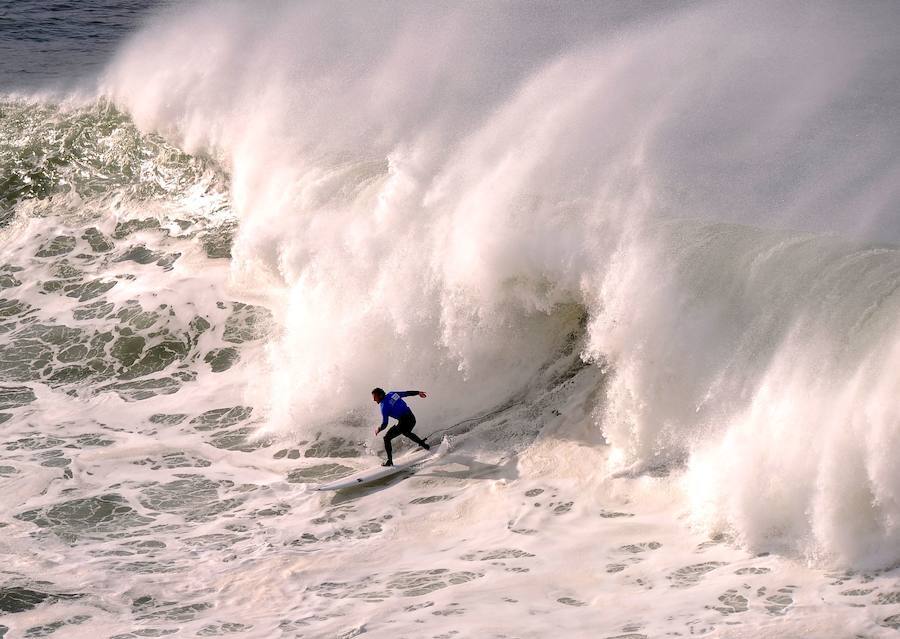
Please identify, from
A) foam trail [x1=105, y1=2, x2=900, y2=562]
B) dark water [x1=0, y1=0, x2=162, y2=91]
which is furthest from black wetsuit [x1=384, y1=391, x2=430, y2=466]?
dark water [x1=0, y1=0, x2=162, y2=91]

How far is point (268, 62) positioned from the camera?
20.6 meters

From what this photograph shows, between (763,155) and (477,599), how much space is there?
8963mm

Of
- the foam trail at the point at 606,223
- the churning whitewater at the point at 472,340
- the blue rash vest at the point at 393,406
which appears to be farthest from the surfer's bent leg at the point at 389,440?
the foam trail at the point at 606,223

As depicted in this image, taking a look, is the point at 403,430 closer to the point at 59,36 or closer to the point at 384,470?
the point at 384,470

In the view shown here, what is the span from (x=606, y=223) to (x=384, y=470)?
12.9ft

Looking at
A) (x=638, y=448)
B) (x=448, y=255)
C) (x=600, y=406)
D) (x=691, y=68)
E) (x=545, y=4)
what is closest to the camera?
(x=638, y=448)

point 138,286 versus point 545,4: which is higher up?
point 545,4

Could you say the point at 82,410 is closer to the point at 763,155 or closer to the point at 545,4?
the point at 763,155

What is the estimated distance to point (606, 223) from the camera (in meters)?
12.7

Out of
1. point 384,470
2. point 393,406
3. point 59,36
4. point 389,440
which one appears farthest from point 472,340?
point 59,36

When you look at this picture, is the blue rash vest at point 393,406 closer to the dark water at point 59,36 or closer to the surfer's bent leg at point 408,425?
the surfer's bent leg at point 408,425

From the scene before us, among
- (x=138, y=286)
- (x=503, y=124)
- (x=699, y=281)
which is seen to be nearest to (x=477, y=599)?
(x=699, y=281)

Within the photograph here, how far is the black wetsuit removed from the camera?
38.7 feet

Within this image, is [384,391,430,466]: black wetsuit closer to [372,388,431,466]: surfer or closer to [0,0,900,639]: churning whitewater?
[372,388,431,466]: surfer
